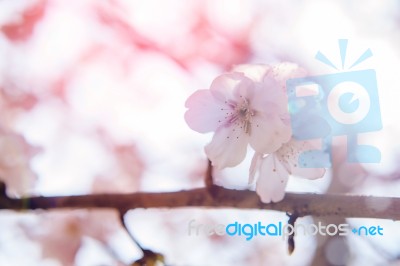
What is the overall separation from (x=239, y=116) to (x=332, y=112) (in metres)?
0.20

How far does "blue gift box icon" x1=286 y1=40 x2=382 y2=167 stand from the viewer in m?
1.13

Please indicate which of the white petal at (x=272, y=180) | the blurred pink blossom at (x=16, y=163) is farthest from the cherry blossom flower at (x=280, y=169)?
the blurred pink blossom at (x=16, y=163)

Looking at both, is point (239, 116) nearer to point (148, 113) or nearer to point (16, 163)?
point (148, 113)

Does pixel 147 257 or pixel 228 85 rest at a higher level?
pixel 228 85

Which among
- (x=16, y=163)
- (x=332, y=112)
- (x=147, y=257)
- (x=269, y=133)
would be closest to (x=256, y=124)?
(x=269, y=133)

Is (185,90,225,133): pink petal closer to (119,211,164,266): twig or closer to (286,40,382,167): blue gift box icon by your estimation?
(286,40,382,167): blue gift box icon

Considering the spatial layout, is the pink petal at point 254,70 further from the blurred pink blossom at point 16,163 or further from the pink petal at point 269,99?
the blurred pink blossom at point 16,163

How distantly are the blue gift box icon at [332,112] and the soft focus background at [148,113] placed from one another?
0.02 m

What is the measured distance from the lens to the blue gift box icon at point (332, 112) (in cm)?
113

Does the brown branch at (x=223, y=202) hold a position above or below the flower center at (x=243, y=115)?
below

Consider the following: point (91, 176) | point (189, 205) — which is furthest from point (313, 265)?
point (91, 176)

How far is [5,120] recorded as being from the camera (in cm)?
123

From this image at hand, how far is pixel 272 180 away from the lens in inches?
44.4

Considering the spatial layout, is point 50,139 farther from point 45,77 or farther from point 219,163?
point 219,163
